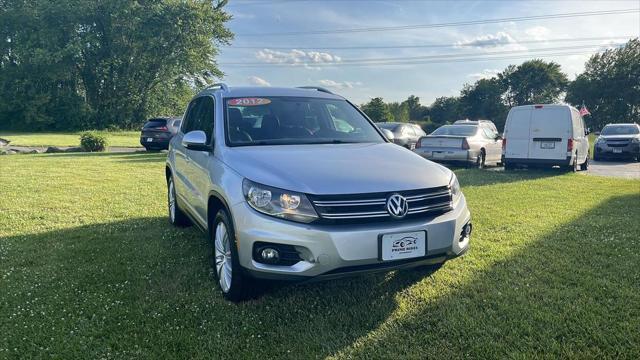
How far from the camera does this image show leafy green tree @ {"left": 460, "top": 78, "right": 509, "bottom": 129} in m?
66.2

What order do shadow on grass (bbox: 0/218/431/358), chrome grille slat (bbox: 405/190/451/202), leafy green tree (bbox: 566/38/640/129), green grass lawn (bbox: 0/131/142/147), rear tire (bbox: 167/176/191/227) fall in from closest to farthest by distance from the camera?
shadow on grass (bbox: 0/218/431/358) < chrome grille slat (bbox: 405/190/451/202) < rear tire (bbox: 167/176/191/227) < green grass lawn (bbox: 0/131/142/147) < leafy green tree (bbox: 566/38/640/129)

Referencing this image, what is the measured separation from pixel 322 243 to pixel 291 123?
68.9 inches

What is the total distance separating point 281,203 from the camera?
3102 mm

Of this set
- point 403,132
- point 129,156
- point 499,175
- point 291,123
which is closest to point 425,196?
point 291,123

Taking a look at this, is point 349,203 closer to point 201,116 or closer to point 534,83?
point 201,116

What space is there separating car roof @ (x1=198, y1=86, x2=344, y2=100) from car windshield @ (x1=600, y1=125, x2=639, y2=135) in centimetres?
1769

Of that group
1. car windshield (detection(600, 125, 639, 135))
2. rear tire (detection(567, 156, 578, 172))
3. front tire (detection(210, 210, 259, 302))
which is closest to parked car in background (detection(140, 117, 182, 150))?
rear tire (detection(567, 156, 578, 172))

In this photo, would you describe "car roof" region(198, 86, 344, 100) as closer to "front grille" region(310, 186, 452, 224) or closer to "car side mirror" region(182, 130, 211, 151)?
"car side mirror" region(182, 130, 211, 151)

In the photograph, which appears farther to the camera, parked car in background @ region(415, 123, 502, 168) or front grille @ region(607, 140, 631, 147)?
front grille @ region(607, 140, 631, 147)

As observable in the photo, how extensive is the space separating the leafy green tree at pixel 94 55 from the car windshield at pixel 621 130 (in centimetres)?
3235

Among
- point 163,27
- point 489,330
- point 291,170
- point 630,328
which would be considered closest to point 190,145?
point 291,170

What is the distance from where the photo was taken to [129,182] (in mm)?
9953

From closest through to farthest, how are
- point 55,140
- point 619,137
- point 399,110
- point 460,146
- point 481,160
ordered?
point 460,146 < point 481,160 < point 619,137 < point 55,140 < point 399,110

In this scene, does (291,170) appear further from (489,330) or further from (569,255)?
(569,255)
